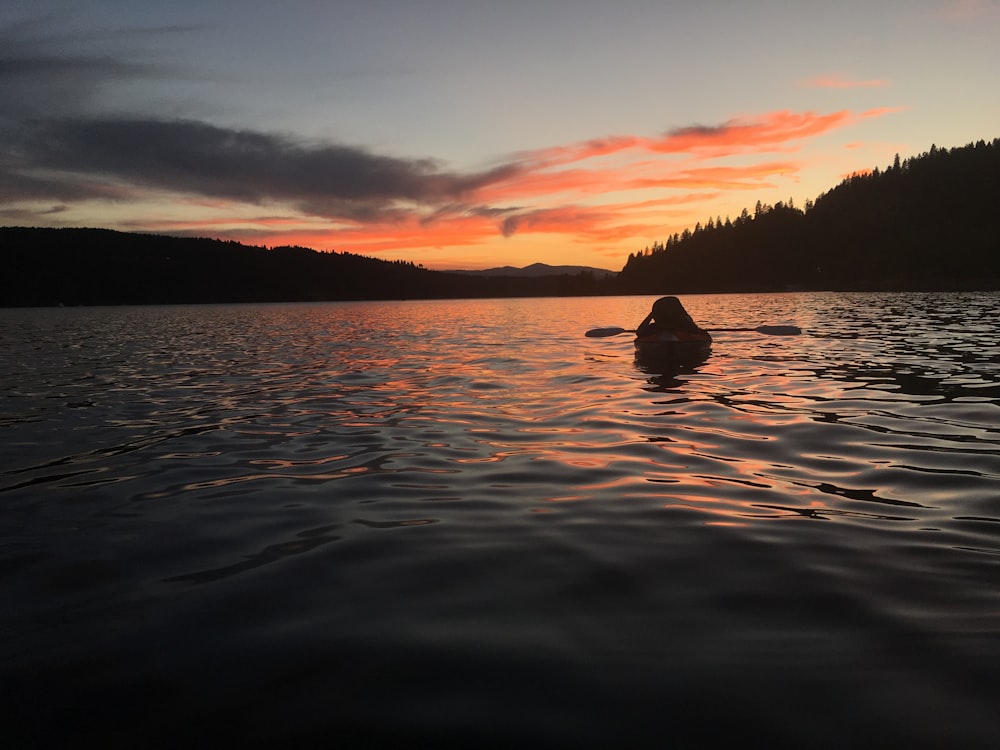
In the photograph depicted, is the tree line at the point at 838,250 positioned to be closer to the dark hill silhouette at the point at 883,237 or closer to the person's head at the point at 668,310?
the dark hill silhouette at the point at 883,237

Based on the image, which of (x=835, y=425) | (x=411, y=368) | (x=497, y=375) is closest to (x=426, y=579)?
(x=835, y=425)

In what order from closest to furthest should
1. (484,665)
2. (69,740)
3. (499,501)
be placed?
(69,740) < (484,665) < (499,501)

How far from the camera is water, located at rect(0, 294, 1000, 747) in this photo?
2.62 meters

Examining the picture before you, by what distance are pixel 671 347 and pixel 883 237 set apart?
166916 millimetres

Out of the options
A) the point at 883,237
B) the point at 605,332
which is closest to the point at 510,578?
the point at 605,332

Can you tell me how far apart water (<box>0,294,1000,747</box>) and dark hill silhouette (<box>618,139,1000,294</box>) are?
441 ft

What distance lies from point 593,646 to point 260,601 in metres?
2.15

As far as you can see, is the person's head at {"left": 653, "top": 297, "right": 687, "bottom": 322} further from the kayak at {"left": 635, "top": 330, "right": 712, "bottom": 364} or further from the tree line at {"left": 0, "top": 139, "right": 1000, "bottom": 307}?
the tree line at {"left": 0, "top": 139, "right": 1000, "bottom": 307}

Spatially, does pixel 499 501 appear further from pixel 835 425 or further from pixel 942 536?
pixel 835 425

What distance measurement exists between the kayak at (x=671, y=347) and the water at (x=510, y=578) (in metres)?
7.42

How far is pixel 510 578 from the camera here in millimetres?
4035

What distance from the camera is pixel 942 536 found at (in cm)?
451

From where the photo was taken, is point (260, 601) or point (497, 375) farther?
point (497, 375)

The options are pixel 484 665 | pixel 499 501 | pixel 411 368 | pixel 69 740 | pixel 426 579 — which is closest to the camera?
pixel 69 740
